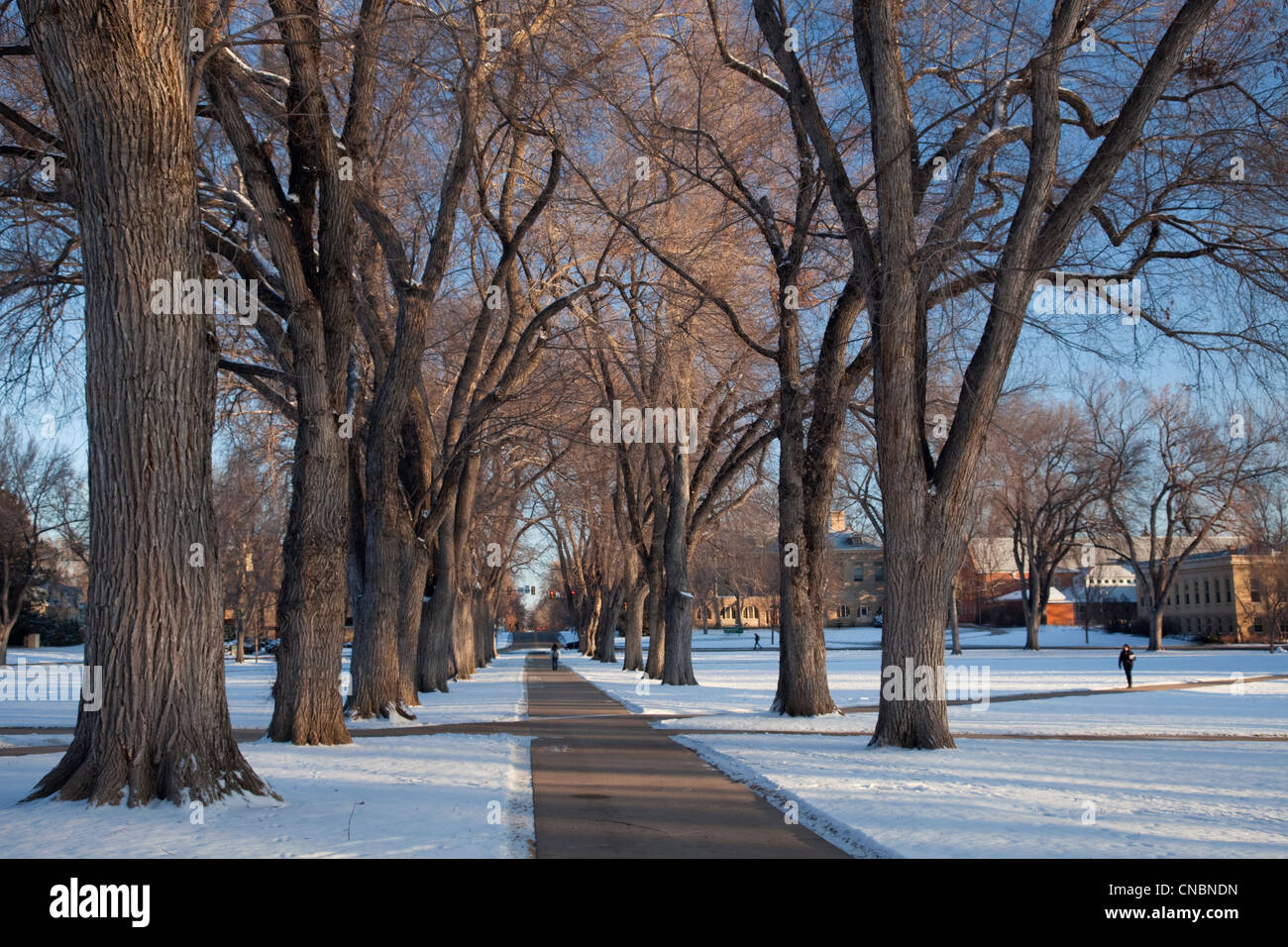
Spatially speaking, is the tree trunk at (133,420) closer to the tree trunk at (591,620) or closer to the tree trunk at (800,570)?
the tree trunk at (800,570)

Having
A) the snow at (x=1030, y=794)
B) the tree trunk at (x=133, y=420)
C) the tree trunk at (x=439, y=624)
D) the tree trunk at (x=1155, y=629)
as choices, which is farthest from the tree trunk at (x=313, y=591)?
the tree trunk at (x=1155, y=629)

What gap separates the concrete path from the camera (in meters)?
7.81

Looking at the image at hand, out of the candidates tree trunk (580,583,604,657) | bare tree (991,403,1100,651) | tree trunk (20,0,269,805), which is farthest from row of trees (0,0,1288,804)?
tree trunk (580,583,604,657)

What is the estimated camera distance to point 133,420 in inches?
326

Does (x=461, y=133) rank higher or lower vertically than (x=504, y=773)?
higher

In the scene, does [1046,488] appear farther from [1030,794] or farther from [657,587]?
[1030,794]

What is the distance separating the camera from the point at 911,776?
437 inches

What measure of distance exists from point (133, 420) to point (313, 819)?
11.5 ft

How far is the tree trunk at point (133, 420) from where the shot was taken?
8.16m

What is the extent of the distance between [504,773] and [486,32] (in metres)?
9.20

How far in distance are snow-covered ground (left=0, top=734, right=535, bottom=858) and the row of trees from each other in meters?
0.42

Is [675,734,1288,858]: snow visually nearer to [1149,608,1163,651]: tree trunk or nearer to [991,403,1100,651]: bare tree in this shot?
[991,403,1100,651]: bare tree
